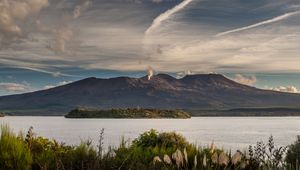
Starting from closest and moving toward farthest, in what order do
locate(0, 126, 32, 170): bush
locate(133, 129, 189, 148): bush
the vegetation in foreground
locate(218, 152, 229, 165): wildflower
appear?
locate(218, 152, 229, 165): wildflower < the vegetation in foreground < locate(0, 126, 32, 170): bush < locate(133, 129, 189, 148): bush

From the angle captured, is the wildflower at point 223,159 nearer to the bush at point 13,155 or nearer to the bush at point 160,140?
the bush at point 13,155

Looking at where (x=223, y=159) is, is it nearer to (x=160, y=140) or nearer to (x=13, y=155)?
(x=13, y=155)

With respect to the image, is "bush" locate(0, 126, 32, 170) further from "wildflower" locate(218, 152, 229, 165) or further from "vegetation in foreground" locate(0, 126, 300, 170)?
"wildflower" locate(218, 152, 229, 165)

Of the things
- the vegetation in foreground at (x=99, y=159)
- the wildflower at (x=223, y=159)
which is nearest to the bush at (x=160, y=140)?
the vegetation in foreground at (x=99, y=159)

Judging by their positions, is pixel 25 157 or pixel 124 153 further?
pixel 124 153

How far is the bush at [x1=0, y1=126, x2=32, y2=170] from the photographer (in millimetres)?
15133

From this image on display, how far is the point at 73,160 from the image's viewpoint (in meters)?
16.5

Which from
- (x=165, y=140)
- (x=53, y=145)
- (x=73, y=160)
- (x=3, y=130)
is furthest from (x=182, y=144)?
(x=3, y=130)

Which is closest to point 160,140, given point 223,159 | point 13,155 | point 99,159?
point 99,159

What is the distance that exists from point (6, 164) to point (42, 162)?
3.59ft

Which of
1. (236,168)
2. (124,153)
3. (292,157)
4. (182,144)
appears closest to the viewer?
(236,168)

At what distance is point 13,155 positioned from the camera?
15.2 meters

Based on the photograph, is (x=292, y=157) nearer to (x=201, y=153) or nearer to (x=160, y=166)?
(x=201, y=153)

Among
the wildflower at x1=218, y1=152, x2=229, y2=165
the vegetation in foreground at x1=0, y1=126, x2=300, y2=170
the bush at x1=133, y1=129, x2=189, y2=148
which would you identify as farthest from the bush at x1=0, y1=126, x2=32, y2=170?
the bush at x1=133, y1=129, x2=189, y2=148
